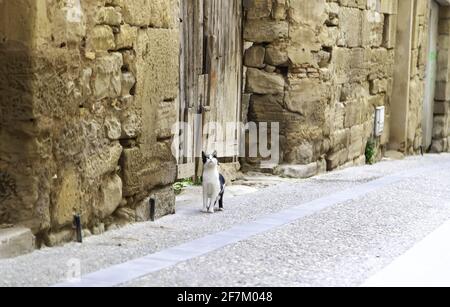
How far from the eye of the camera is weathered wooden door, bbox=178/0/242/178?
858cm

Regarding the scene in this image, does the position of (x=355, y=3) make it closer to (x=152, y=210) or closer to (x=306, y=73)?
(x=306, y=73)

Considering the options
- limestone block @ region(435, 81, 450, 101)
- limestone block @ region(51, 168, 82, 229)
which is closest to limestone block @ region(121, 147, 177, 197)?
limestone block @ region(51, 168, 82, 229)

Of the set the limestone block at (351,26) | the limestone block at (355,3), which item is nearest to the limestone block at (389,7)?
the limestone block at (355,3)

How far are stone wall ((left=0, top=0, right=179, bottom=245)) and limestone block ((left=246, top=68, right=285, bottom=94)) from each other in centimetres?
261

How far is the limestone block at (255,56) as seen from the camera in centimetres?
994

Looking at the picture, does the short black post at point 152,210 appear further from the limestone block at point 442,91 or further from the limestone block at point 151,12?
the limestone block at point 442,91

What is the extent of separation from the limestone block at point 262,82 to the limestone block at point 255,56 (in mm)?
67

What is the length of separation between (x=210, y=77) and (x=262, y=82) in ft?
3.58

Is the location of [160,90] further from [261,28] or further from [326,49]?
[326,49]

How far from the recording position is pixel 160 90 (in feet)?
23.5

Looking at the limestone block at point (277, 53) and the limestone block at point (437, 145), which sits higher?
the limestone block at point (277, 53)

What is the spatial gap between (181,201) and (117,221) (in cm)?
147
